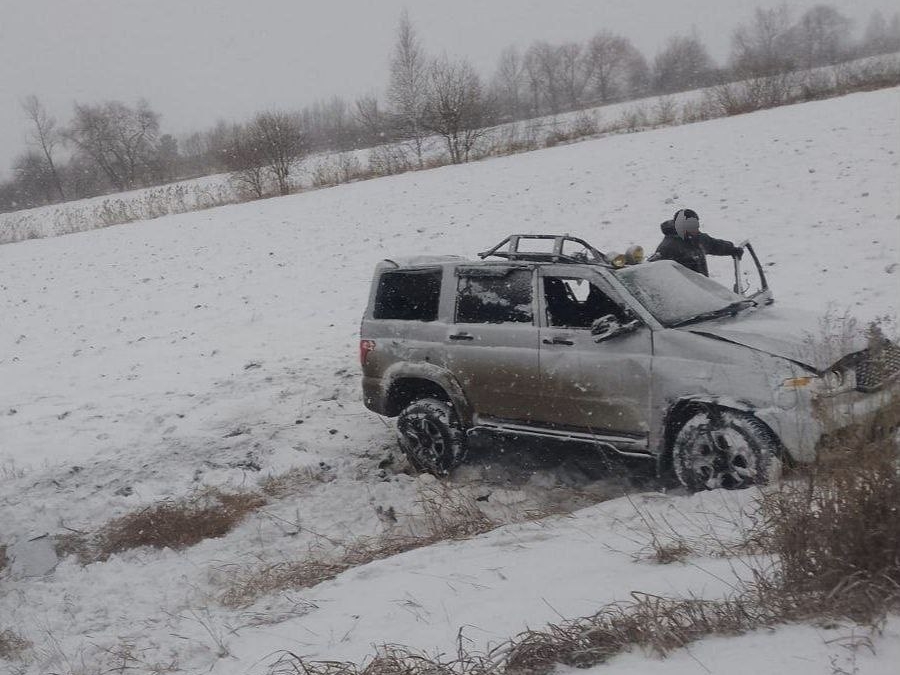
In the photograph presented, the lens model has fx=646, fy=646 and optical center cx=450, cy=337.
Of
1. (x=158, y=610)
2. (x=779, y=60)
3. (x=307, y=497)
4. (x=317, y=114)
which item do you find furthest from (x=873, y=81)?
(x=317, y=114)

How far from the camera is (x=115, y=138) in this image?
5334 cm

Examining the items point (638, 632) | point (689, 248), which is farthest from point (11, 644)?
point (689, 248)

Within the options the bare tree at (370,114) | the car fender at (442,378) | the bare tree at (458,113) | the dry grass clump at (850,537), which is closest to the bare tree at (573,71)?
the bare tree at (370,114)

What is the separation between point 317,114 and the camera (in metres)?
70.1

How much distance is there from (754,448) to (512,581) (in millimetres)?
1835

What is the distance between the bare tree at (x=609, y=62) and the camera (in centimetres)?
5406

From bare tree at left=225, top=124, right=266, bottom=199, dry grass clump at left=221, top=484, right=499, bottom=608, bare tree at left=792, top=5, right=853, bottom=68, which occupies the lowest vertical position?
dry grass clump at left=221, top=484, right=499, bottom=608

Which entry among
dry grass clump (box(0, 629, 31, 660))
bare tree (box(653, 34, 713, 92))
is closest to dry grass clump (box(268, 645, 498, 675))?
dry grass clump (box(0, 629, 31, 660))

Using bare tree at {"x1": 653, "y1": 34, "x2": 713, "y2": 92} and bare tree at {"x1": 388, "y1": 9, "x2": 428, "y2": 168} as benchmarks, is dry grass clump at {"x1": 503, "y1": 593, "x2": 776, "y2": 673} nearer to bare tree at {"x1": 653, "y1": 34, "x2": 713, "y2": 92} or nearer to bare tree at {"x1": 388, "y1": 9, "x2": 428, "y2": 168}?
bare tree at {"x1": 388, "y1": 9, "x2": 428, "y2": 168}

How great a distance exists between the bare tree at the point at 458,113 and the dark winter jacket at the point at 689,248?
52.9 feet

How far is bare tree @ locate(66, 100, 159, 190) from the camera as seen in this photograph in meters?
52.6

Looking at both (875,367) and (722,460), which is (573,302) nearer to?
(722,460)

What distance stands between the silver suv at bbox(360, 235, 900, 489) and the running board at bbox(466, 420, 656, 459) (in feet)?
0.04

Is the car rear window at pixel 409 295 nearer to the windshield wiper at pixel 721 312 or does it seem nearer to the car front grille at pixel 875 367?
the windshield wiper at pixel 721 312
